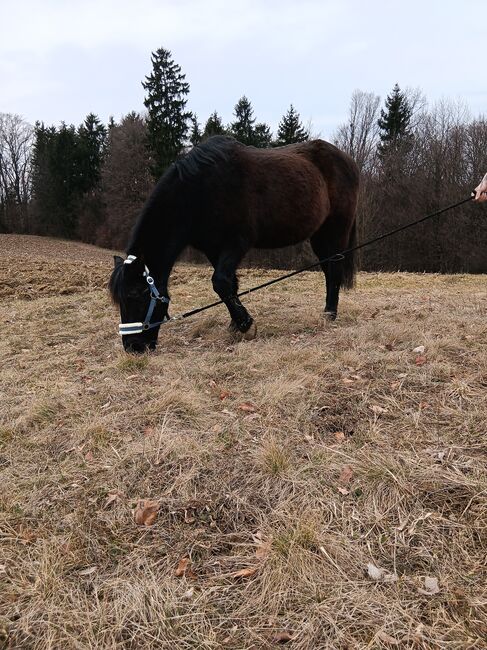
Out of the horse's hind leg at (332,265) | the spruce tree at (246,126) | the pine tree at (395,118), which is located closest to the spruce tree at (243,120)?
the spruce tree at (246,126)

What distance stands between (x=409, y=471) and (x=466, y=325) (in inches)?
123

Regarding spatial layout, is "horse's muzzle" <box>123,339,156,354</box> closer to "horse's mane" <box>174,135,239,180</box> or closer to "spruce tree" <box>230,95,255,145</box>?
"horse's mane" <box>174,135,239,180</box>

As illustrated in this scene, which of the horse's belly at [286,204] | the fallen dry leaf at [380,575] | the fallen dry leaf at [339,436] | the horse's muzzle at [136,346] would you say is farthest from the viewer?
the horse's belly at [286,204]

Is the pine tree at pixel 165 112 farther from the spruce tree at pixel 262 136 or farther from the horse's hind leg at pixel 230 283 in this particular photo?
the horse's hind leg at pixel 230 283

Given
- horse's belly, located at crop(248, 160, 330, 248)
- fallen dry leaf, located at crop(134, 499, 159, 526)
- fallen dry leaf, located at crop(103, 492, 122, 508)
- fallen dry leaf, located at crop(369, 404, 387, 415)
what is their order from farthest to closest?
horse's belly, located at crop(248, 160, 330, 248)
fallen dry leaf, located at crop(369, 404, 387, 415)
fallen dry leaf, located at crop(103, 492, 122, 508)
fallen dry leaf, located at crop(134, 499, 159, 526)

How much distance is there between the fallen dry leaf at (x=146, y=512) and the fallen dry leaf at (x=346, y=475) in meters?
0.97

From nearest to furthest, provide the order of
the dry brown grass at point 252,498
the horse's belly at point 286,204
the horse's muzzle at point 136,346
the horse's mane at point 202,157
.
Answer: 1. the dry brown grass at point 252,498
2. the horse's muzzle at point 136,346
3. the horse's mane at point 202,157
4. the horse's belly at point 286,204

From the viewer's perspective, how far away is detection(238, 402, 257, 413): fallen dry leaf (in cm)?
311

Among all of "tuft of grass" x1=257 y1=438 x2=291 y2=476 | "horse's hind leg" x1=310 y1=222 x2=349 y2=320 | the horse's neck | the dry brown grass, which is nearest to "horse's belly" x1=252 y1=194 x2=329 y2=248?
"horse's hind leg" x1=310 y1=222 x2=349 y2=320

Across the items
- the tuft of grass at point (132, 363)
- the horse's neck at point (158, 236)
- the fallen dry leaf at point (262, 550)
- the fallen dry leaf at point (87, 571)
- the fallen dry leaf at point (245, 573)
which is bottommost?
the fallen dry leaf at point (87, 571)

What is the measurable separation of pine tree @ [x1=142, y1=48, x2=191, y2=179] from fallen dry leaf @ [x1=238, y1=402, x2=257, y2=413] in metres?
30.5

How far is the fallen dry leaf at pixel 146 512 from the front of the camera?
2.10 m

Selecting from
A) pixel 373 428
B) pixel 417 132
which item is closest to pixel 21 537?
pixel 373 428

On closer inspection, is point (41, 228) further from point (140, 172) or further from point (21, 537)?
point (21, 537)
